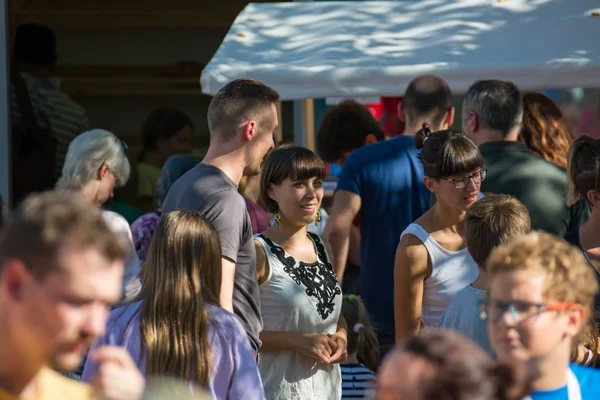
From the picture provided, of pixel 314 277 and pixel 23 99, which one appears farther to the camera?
pixel 23 99

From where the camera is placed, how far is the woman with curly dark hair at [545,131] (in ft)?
17.4

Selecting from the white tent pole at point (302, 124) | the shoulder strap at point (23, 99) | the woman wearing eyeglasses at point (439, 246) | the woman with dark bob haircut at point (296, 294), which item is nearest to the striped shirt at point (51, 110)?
the shoulder strap at point (23, 99)

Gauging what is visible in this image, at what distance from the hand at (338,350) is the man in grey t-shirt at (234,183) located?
1.90 feet

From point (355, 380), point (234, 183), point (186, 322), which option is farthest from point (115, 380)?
point (355, 380)

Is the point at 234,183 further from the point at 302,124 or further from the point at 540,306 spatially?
the point at 302,124

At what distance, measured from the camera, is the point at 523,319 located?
237 cm

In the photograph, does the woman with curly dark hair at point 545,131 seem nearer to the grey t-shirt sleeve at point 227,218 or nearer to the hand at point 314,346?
the hand at point 314,346

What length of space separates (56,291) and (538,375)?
3.99 feet

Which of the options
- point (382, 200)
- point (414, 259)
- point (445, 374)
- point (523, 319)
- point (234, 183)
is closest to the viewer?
point (445, 374)

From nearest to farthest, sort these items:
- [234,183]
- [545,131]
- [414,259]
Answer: [234,183], [414,259], [545,131]

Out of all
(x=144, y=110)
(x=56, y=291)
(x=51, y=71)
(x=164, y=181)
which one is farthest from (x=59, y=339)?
(x=144, y=110)

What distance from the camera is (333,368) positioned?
4.38 meters

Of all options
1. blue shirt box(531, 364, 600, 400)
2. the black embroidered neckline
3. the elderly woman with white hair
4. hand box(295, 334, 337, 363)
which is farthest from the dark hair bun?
blue shirt box(531, 364, 600, 400)

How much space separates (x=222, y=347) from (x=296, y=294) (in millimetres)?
1075
